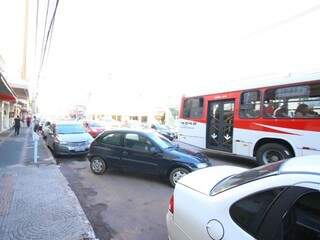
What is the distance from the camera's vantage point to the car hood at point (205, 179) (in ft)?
9.69

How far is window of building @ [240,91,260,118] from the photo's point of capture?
9414 millimetres

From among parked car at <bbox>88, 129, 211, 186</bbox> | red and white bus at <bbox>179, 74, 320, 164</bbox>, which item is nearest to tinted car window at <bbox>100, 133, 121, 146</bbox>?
parked car at <bbox>88, 129, 211, 186</bbox>

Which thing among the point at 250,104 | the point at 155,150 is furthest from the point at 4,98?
the point at 250,104

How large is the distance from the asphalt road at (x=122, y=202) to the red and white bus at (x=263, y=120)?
12.0ft

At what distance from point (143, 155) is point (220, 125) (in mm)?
4363

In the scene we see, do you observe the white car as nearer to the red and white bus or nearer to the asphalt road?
the asphalt road

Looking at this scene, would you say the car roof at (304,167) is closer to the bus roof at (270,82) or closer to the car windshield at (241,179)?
the car windshield at (241,179)

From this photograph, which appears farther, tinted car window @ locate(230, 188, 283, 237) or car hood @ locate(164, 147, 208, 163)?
car hood @ locate(164, 147, 208, 163)

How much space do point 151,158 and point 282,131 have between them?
13.4ft

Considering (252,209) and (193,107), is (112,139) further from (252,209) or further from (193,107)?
(252,209)

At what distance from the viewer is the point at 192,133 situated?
39.7ft

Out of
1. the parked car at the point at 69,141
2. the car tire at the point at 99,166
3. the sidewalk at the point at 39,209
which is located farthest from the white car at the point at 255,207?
the parked car at the point at 69,141

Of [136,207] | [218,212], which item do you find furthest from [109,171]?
[218,212]

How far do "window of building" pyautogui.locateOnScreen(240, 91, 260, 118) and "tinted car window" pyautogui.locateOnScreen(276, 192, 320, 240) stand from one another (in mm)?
7667
